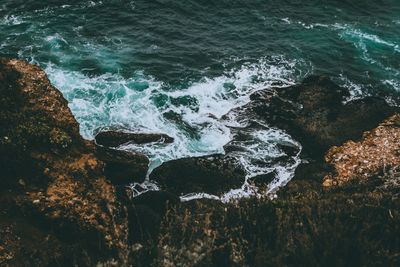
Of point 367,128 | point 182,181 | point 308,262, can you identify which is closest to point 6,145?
point 182,181

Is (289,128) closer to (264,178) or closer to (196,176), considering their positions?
(264,178)

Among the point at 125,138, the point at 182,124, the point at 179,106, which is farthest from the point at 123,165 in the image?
the point at 179,106

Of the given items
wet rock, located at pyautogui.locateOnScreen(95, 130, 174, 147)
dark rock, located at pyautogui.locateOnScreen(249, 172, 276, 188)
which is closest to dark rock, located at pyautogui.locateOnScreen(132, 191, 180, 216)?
dark rock, located at pyautogui.locateOnScreen(249, 172, 276, 188)

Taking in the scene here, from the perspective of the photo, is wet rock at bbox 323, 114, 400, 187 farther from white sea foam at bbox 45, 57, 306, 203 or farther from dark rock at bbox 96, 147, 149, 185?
dark rock at bbox 96, 147, 149, 185

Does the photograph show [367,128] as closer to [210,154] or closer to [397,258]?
[210,154]

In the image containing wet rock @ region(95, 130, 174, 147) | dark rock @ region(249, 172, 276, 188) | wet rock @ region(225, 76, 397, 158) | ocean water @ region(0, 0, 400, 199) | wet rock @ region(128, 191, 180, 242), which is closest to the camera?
wet rock @ region(128, 191, 180, 242)

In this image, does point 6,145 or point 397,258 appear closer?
point 397,258

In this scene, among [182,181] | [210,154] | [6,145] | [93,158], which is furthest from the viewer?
[210,154]
